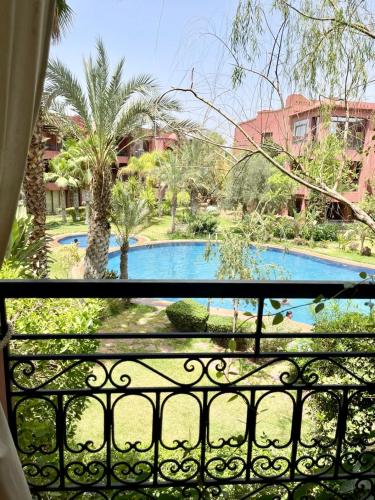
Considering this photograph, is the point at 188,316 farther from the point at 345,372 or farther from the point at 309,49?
the point at 309,49

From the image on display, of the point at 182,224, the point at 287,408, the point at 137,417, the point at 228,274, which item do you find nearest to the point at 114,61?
the point at 228,274

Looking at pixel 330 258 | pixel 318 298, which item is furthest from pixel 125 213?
pixel 318 298

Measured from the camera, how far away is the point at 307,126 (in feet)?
10.1

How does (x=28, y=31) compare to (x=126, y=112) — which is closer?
(x=28, y=31)

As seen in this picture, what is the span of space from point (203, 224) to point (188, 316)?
295 inches

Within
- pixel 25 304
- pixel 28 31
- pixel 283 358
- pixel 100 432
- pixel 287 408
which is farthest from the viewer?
pixel 287 408

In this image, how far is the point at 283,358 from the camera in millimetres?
1016

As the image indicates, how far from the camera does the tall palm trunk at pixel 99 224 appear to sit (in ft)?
22.4

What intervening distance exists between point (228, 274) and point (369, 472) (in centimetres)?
477

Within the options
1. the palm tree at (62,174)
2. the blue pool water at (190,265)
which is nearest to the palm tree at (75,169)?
the palm tree at (62,174)

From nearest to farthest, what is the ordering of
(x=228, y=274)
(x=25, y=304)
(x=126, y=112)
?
(x=25, y=304), (x=228, y=274), (x=126, y=112)

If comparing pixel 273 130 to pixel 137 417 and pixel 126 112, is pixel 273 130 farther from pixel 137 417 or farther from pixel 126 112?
pixel 126 112

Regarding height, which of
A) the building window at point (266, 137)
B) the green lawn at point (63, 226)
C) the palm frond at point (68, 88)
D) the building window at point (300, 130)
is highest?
the palm frond at point (68, 88)

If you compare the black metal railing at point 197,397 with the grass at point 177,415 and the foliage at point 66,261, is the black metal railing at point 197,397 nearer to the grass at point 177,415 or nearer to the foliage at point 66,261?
the grass at point 177,415
